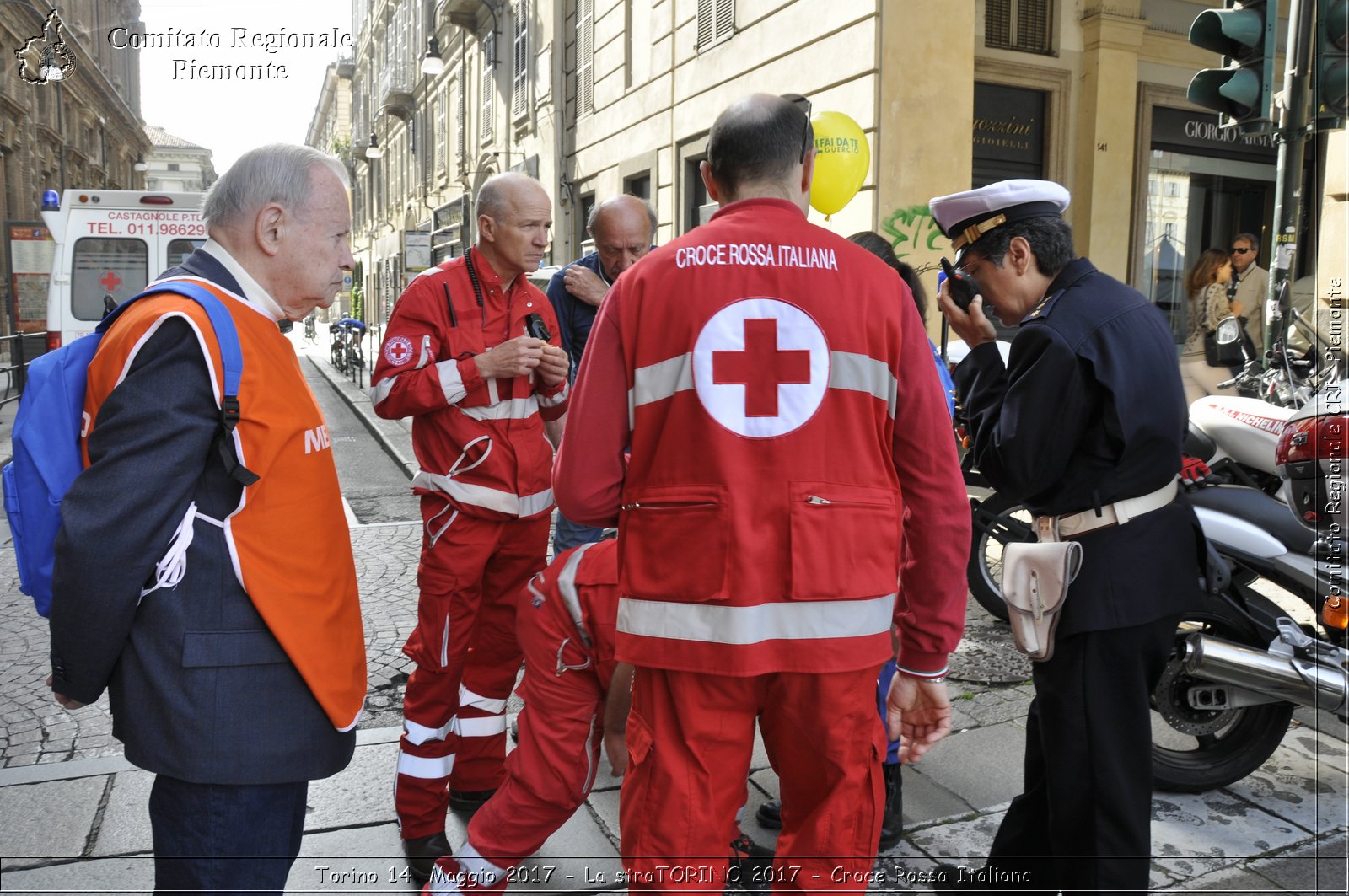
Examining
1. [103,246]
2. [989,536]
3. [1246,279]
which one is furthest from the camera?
[103,246]

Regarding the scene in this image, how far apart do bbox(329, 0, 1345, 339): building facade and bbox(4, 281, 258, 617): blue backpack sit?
7.62 meters

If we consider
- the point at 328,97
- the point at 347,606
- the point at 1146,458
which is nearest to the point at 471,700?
the point at 347,606

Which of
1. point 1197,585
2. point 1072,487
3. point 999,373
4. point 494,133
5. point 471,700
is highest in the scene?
point 494,133

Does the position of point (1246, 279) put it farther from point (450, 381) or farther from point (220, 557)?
point (220, 557)

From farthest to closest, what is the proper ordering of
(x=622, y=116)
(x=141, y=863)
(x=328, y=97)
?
(x=328, y=97), (x=622, y=116), (x=141, y=863)

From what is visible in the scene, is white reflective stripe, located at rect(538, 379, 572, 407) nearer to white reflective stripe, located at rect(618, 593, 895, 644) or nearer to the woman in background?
white reflective stripe, located at rect(618, 593, 895, 644)

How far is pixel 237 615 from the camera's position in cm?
175

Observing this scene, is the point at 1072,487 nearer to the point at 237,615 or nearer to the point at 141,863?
the point at 237,615

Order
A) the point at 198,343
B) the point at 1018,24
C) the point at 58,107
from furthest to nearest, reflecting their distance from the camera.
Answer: the point at 58,107 → the point at 1018,24 → the point at 198,343

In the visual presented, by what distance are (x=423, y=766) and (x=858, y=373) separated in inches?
70.8

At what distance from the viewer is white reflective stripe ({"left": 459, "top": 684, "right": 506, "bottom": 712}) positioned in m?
3.14

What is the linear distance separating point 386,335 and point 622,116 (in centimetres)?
1315

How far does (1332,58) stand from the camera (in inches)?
170

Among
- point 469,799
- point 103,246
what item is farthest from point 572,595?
point 103,246
